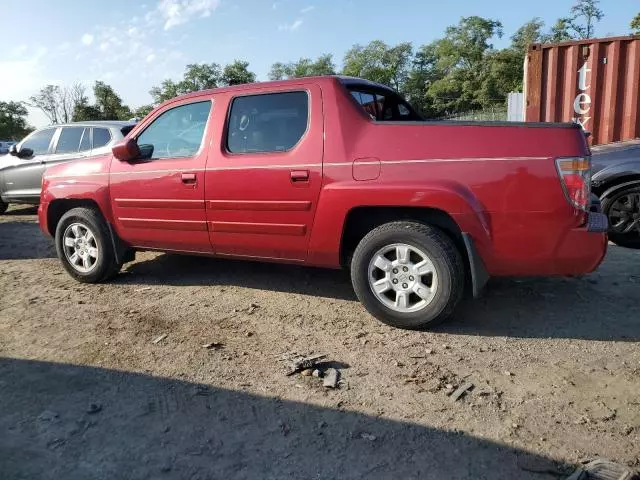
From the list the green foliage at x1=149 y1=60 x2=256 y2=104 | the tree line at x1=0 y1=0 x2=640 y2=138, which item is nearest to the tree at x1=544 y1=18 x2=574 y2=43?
the tree line at x1=0 y1=0 x2=640 y2=138

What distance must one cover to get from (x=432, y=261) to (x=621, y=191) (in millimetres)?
3707

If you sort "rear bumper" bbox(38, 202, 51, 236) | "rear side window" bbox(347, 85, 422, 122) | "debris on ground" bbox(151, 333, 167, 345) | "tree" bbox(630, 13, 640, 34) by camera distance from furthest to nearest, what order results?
"tree" bbox(630, 13, 640, 34), "rear bumper" bbox(38, 202, 51, 236), "rear side window" bbox(347, 85, 422, 122), "debris on ground" bbox(151, 333, 167, 345)

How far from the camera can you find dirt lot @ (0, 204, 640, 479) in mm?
2514

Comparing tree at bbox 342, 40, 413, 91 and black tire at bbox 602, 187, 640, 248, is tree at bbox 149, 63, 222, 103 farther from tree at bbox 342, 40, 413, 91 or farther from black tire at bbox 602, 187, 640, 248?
black tire at bbox 602, 187, 640, 248

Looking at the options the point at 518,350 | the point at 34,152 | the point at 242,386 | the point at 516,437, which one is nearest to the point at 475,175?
the point at 518,350

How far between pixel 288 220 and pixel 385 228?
30.5 inches

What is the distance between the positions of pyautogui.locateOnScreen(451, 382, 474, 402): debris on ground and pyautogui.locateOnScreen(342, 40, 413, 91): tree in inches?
3016

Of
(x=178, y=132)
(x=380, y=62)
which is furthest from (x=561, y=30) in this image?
(x=178, y=132)

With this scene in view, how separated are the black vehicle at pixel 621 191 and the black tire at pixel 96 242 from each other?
17.8ft

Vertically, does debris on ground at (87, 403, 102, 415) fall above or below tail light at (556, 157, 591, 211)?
below

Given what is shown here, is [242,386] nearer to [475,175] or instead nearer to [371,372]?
[371,372]

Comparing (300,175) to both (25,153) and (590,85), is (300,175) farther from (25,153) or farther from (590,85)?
(25,153)

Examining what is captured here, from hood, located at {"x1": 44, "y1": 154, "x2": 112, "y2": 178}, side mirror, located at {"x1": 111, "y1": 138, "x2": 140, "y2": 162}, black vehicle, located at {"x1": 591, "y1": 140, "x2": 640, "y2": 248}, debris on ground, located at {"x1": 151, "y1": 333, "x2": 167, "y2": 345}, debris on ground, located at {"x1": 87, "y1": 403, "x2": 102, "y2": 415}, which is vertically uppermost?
side mirror, located at {"x1": 111, "y1": 138, "x2": 140, "y2": 162}

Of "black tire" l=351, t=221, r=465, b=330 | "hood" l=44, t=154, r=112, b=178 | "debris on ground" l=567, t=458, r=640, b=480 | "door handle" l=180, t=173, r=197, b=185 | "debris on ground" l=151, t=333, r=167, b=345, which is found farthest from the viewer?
"hood" l=44, t=154, r=112, b=178
